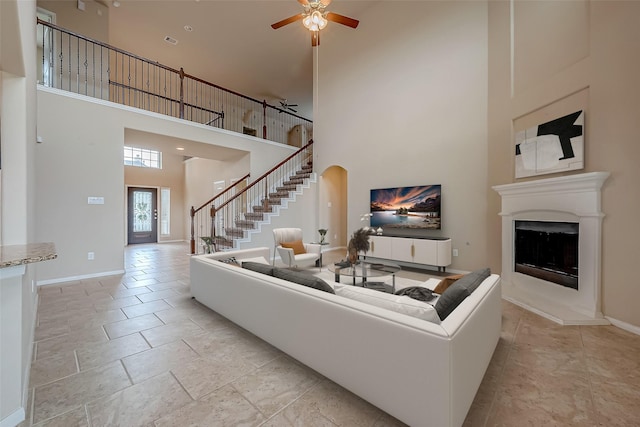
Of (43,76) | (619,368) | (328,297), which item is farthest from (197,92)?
(619,368)

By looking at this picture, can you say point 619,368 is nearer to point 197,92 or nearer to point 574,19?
point 574,19

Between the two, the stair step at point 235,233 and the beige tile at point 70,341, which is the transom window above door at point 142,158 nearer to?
the stair step at point 235,233

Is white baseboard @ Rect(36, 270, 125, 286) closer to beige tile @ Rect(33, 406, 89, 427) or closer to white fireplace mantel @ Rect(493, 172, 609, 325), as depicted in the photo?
beige tile @ Rect(33, 406, 89, 427)

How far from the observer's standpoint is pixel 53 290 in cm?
397

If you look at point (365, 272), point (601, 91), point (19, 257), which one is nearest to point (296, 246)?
point (365, 272)

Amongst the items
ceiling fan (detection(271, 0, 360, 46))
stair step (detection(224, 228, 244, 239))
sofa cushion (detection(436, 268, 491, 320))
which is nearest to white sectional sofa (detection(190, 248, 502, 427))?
sofa cushion (detection(436, 268, 491, 320))

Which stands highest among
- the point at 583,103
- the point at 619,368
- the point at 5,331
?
the point at 583,103

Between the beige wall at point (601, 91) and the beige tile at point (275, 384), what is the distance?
333 cm

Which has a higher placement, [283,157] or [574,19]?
[574,19]

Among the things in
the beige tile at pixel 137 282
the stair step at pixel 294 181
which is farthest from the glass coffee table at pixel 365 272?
the stair step at pixel 294 181

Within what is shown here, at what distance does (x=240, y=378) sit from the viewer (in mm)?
1910

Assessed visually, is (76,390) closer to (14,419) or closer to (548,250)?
(14,419)

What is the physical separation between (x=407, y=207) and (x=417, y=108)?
2064 mm

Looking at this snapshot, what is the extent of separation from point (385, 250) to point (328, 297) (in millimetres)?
4075
